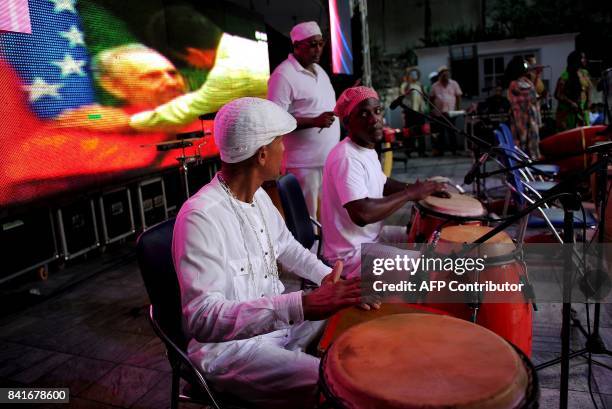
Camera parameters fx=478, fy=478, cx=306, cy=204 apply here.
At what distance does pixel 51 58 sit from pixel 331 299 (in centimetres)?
384

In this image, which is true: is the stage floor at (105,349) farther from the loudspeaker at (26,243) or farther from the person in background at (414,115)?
the person in background at (414,115)

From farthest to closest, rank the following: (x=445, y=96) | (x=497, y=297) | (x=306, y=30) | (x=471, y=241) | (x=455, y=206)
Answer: (x=445, y=96) < (x=306, y=30) < (x=455, y=206) < (x=471, y=241) < (x=497, y=297)

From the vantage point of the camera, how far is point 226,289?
62.7 inches

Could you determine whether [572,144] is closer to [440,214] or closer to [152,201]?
[440,214]

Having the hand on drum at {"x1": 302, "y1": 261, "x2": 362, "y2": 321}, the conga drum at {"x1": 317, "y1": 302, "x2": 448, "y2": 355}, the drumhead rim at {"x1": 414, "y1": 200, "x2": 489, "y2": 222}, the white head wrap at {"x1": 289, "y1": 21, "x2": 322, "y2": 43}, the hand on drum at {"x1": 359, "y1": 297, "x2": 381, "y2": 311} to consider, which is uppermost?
the white head wrap at {"x1": 289, "y1": 21, "x2": 322, "y2": 43}

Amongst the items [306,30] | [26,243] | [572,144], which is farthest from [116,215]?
[572,144]

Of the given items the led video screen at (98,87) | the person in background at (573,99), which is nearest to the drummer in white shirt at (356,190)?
the led video screen at (98,87)

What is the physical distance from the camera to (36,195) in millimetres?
4066

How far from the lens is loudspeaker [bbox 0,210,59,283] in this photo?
4.12 metres

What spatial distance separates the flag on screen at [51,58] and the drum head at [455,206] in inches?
129

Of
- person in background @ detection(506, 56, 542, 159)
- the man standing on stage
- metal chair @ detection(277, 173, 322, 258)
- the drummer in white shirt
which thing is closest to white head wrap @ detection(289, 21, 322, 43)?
the man standing on stage

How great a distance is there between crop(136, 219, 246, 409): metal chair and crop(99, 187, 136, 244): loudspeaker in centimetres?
365

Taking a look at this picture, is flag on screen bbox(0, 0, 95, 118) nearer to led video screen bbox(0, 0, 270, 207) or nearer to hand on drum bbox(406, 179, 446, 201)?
led video screen bbox(0, 0, 270, 207)

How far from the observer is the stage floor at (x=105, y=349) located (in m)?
2.65
